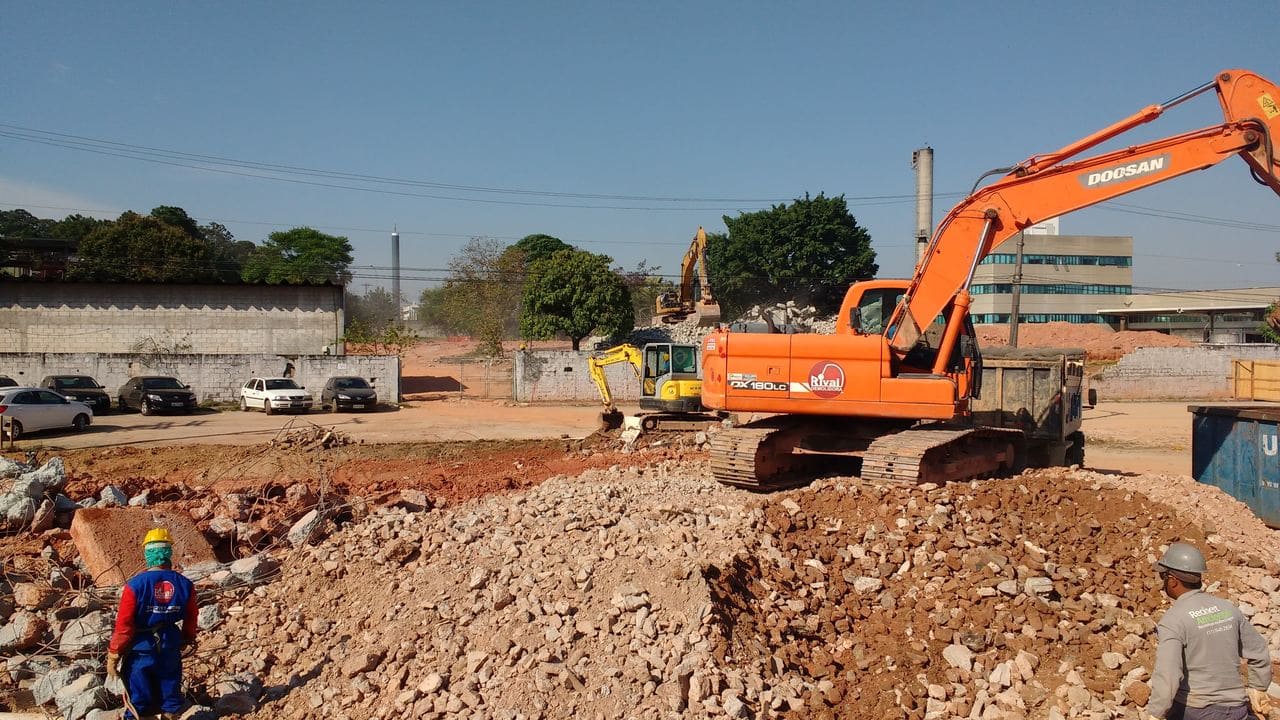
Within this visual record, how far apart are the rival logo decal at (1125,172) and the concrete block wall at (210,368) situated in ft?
84.9

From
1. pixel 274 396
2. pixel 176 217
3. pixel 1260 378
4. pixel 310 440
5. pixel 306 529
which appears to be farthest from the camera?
pixel 176 217

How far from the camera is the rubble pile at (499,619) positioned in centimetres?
562

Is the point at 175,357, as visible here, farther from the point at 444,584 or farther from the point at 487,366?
the point at 444,584

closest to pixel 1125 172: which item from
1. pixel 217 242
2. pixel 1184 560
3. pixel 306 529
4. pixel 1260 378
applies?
pixel 1184 560

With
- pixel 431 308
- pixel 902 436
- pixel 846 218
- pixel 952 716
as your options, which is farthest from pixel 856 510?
pixel 431 308

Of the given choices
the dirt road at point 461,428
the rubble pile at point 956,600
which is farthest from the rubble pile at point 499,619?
the dirt road at point 461,428

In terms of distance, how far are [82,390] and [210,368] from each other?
4.67 metres

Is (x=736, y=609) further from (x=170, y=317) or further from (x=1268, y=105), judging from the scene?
(x=170, y=317)

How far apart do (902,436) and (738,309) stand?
39560 millimetres

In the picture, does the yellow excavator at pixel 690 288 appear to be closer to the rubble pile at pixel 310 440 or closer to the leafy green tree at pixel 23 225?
the rubble pile at pixel 310 440

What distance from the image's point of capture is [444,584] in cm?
707

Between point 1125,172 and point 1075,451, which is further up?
point 1125,172

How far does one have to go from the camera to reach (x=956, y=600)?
23.0ft

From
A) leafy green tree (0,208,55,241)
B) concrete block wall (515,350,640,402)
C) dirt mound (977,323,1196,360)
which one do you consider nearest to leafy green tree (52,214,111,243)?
leafy green tree (0,208,55,241)
